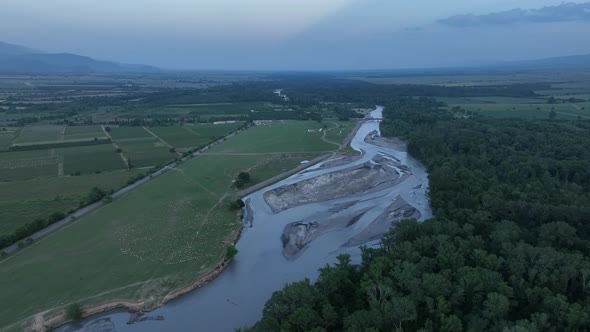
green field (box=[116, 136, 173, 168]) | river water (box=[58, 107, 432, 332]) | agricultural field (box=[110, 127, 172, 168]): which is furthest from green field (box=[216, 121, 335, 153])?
river water (box=[58, 107, 432, 332])

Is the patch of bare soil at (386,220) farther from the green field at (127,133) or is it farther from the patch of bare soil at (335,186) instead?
the green field at (127,133)

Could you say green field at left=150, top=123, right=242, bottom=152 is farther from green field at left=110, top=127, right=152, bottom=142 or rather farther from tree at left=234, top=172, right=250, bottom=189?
tree at left=234, top=172, right=250, bottom=189

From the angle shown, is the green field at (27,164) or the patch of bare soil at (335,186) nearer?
the patch of bare soil at (335,186)

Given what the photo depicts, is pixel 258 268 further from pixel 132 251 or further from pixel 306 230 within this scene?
pixel 132 251

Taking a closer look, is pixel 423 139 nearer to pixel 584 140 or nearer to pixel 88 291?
pixel 584 140

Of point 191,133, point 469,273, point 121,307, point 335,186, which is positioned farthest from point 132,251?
point 191,133

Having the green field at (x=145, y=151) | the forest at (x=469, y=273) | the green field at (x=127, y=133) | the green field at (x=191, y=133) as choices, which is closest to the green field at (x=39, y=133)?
the green field at (x=127, y=133)

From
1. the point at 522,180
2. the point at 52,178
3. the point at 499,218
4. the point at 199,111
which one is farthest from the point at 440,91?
the point at 52,178
